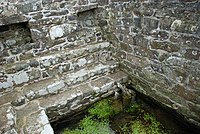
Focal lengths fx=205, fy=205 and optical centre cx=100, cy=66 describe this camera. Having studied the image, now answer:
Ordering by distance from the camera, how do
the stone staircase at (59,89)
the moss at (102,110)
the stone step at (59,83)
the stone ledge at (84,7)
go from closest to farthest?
the stone staircase at (59,89)
the stone step at (59,83)
the moss at (102,110)
the stone ledge at (84,7)

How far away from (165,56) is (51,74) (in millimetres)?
1784

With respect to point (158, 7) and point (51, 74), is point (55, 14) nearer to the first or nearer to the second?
point (51, 74)

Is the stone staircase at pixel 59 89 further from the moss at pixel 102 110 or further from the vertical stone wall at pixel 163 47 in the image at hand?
the vertical stone wall at pixel 163 47

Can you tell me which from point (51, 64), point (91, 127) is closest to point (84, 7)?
point (51, 64)

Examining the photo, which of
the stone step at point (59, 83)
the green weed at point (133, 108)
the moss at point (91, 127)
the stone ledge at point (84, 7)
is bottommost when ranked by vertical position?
the moss at point (91, 127)

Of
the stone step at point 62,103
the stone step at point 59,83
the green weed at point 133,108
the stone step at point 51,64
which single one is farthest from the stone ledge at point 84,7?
the green weed at point 133,108

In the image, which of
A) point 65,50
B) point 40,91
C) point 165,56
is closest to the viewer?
point 165,56

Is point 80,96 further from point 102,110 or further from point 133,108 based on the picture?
point 133,108

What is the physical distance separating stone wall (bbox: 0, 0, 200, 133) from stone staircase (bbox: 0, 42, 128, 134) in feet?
0.05

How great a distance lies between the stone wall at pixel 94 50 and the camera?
2.41 metres

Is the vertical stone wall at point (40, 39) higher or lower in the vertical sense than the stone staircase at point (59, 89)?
higher

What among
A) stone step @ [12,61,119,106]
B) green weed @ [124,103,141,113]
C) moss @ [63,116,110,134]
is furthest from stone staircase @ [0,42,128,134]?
green weed @ [124,103,141,113]

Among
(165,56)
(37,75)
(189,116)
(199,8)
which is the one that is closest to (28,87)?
(37,75)

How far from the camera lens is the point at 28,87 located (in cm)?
308
